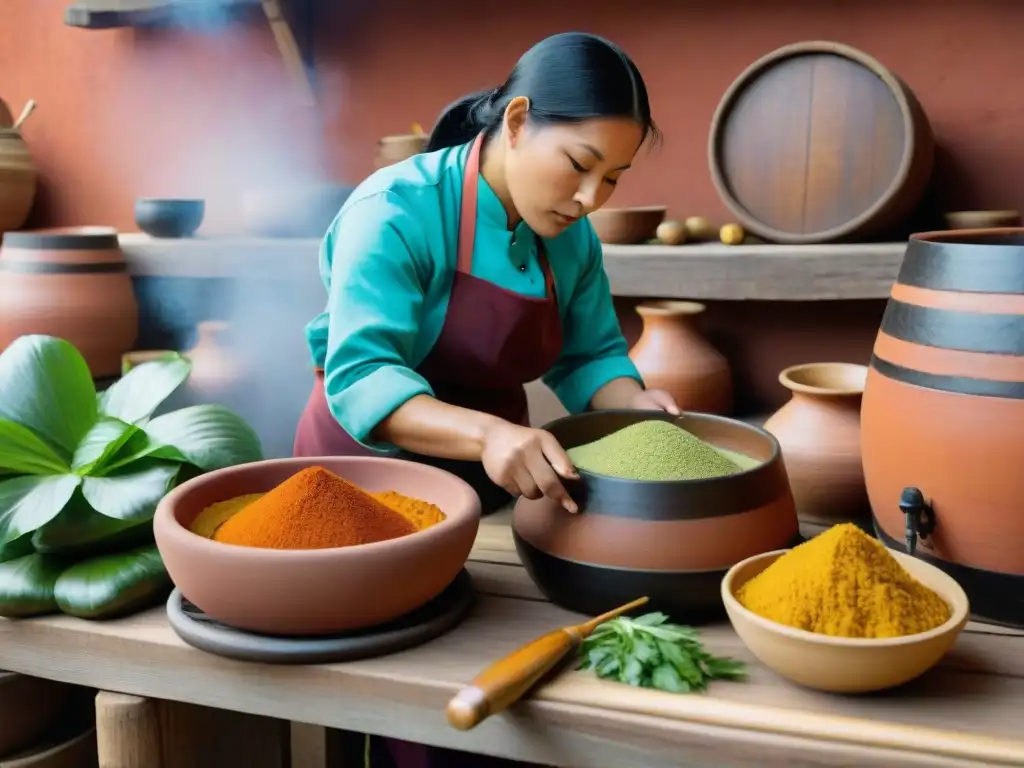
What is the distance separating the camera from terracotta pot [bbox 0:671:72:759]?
117 centimetres

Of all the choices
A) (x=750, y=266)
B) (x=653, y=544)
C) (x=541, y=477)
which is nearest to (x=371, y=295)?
A: (x=541, y=477)

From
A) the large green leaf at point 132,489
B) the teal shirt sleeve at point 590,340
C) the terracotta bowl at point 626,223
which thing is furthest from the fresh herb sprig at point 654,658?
the terracotta bowl at point 626,223

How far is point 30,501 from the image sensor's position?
102 centimetres

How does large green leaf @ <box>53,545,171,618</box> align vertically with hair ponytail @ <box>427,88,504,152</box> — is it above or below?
below

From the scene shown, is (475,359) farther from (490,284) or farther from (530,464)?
(530,464)

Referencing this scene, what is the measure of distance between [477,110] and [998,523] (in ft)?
2.66

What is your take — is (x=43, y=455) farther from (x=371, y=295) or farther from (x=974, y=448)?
(x=974, y=448)

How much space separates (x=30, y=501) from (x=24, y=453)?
62 mm

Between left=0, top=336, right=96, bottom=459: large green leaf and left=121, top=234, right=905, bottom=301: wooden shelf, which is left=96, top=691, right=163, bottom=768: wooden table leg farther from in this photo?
left=121, top=234, right=905, bottom=301: wooden shelf

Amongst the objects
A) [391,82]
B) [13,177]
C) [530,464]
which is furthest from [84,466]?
[13,177]

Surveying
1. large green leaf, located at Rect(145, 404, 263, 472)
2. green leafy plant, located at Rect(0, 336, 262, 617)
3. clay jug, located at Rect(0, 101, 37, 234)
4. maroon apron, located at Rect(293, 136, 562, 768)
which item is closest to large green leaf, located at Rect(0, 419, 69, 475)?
green leafy plant, located at Rect(0, 336, 262, 617)

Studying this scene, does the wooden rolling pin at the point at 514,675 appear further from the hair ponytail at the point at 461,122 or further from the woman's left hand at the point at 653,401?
the hair ponytail at the point at 461,122

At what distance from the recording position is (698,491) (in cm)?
88

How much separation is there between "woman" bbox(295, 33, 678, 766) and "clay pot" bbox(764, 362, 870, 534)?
0.59ft
